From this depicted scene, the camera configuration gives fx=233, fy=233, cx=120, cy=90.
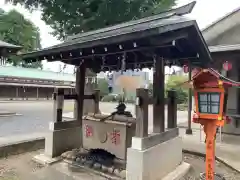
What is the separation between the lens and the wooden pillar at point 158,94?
16.0 ft

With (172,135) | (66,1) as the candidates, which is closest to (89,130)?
(172,135)

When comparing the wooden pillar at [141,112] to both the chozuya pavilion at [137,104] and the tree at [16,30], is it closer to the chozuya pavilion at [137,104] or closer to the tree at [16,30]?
the chozuya pavilion at [137,104]

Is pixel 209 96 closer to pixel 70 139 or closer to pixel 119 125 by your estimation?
pixel 119 125

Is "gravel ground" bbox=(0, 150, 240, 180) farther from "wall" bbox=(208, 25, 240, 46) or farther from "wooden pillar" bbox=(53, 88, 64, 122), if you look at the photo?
"wall" bbox=(208, 25, 240, 46)

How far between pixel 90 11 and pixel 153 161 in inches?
312

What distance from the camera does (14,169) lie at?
5.13 meters

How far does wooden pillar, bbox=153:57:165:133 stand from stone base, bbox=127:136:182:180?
41 centimetres

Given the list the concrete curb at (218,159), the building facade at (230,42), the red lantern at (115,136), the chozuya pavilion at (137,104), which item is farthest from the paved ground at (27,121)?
the concrete curb at (218,159)

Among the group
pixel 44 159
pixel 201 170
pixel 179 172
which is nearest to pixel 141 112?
pixel 179 172

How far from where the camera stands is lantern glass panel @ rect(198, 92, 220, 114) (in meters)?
3.75

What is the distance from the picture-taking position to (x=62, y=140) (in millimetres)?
5902

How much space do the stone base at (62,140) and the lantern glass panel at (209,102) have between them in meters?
3.48

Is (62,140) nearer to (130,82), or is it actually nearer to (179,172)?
(130,82)

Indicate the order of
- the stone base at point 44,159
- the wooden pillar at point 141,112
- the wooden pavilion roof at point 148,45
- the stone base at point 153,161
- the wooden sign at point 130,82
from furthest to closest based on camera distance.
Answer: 1. the stone base at point 44,159
2. the wooden sign at point 130,82
3. the wooden pillar at point 141,112
4. the stone base at point 153,161
5. the wooden pavilion roof at point 148,45
